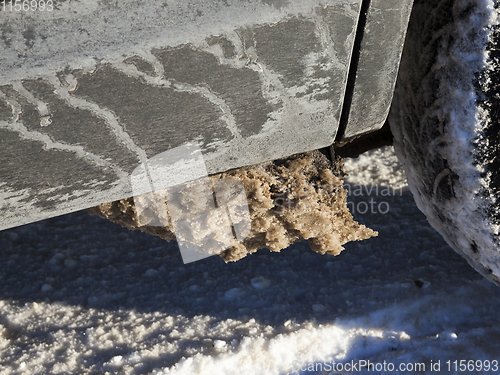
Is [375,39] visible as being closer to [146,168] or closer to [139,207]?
[146,168]

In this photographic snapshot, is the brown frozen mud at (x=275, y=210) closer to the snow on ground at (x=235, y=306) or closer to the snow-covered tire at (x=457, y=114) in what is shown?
the snow-covered tire at (x=457, y=114)

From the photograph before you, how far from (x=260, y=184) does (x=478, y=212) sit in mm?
400

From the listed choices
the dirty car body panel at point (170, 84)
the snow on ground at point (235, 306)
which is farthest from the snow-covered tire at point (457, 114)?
the snow on ground at point (235, 306)

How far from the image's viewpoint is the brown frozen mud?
850 mm

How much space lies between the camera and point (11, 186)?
0.62 metres

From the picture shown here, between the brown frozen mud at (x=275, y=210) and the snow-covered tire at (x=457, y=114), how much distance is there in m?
0.19

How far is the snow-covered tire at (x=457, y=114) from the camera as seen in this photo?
66 centimetres

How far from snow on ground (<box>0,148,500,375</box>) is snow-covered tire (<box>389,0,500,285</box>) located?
348 millimetres

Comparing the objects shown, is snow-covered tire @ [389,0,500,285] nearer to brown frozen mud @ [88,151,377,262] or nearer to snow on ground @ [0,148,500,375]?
brown frozen mud @ [88,151,377,262]

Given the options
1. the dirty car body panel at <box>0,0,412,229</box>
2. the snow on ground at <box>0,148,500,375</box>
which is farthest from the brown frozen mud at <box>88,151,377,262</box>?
the snow on ground at <box>0,148,500,375</box>

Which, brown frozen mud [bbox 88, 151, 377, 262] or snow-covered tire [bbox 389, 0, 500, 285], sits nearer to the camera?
snow-covered tire [bbox 389, 0, 500, 285]

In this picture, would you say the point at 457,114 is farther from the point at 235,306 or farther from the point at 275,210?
the point at 235,306

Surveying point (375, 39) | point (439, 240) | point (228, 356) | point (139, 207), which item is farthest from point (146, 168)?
point (439, 240)

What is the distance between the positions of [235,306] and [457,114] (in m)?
0.78
